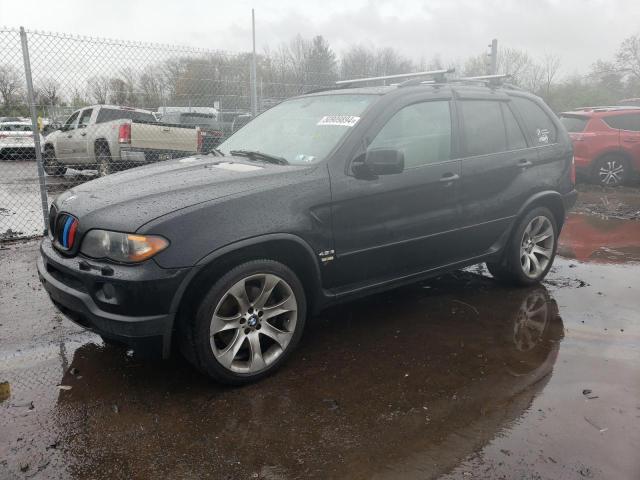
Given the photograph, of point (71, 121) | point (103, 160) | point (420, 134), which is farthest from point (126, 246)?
point (71, 121)

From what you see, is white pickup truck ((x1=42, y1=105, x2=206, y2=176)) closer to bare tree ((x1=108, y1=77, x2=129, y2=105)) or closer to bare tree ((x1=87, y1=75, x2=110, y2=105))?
bare tree ((x1=108, y1=77, x2=129, y2=105))

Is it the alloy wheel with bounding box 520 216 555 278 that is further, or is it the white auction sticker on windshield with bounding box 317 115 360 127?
the alloy wheel with bounding box 520 216 555 278

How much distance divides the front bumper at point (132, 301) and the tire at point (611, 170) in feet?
35.1

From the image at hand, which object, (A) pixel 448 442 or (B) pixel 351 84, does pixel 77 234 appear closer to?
(A) pixel 448 442

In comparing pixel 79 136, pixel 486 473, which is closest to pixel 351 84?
pixel 486 473

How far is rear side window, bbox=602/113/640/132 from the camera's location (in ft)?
36.2

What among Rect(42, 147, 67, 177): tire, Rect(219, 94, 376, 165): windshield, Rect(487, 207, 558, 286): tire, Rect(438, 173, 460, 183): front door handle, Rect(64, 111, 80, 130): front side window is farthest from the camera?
Rect(42, 147, 67, 177): tire

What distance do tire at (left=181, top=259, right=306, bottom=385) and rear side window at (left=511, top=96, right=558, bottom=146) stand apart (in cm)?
284

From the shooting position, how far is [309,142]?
3783 mm

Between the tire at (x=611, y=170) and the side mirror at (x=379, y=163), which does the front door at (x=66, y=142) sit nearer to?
the side mirror at (x=379, y=163)

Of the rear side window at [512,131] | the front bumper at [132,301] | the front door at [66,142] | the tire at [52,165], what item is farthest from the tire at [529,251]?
the tire at [52,165]

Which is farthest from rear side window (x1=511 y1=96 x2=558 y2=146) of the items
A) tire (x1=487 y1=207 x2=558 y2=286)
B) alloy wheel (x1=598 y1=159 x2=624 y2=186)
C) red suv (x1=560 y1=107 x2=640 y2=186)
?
alloy wheel (x1=598 y1=159 x2=624 y2=186)

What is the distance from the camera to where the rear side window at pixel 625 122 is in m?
11.0

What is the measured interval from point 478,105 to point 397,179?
126 cm
